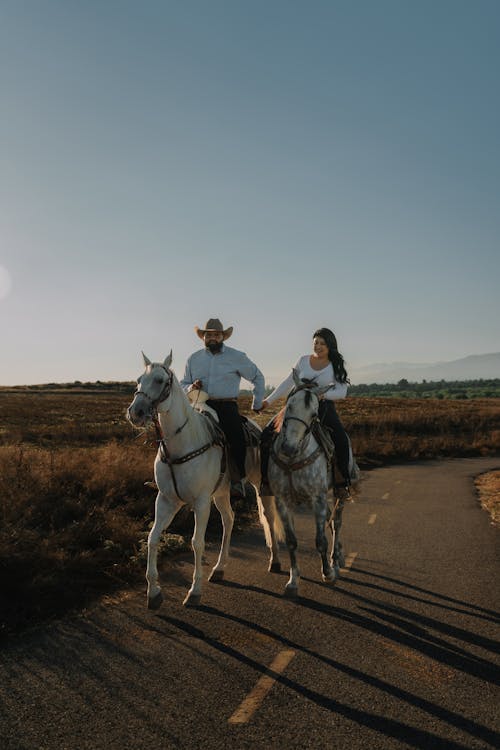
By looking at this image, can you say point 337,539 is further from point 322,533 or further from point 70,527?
point 70,527

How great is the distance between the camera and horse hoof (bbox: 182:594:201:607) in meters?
7.04

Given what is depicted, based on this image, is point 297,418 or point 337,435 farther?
point 337,435

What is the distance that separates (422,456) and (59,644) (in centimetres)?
2788

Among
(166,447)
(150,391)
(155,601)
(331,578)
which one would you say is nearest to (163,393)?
(150,391)

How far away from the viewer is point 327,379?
8711 millimetres

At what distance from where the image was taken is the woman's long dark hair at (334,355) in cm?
881

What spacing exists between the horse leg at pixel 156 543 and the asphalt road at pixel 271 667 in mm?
202

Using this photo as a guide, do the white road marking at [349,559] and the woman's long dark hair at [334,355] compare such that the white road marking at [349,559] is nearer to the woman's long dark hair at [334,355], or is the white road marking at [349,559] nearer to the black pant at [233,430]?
the black pant at [233,430]

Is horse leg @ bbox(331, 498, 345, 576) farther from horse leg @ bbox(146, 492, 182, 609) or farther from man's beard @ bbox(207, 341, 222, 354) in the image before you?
man's beard @ bbox(207, 341, 222, 354)

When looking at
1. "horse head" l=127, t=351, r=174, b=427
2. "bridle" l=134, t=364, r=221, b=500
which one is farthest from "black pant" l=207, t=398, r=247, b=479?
"horse head" l=127, t=351, r=174, b=427

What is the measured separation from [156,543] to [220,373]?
280 cm

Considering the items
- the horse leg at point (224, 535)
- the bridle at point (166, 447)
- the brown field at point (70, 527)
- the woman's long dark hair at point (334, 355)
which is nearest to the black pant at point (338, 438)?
the woman's long dark hair at point (334, 355)

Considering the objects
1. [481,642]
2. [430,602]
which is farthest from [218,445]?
[481,642]

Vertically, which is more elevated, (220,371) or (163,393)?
(220,371)
